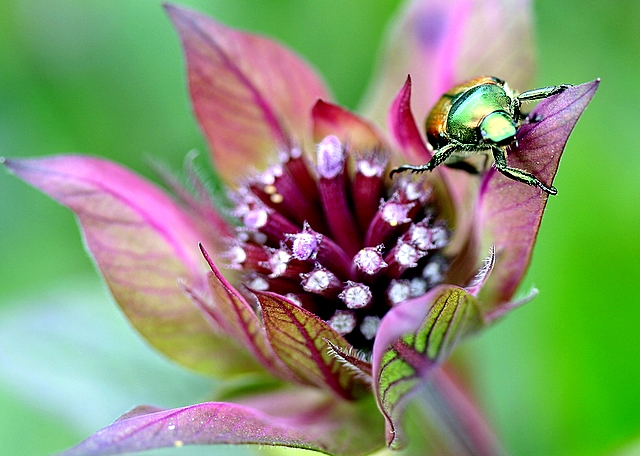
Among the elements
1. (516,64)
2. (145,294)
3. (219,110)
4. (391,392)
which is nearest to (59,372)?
(145,294)

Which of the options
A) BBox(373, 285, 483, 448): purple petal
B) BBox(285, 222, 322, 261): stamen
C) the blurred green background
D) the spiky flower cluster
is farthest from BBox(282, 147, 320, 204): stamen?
the blurred green background

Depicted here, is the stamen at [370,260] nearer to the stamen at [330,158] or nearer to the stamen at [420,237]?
the stamen at [420,237]

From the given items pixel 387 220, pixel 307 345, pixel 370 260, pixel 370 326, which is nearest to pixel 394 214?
pixel 387 220

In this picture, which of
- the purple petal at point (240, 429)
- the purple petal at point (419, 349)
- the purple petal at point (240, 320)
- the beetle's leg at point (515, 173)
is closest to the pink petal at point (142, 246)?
the purple petal at point (240, 320)

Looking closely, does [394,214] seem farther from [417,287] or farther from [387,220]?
[417,287]

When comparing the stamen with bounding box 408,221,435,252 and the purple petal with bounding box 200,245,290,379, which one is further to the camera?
the stamen with bounding box 408,221,435,252

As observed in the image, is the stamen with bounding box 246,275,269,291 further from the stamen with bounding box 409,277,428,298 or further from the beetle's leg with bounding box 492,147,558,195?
the beetle's leg with bounding box 492,147,558,195

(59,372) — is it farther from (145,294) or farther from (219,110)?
(219,110)
